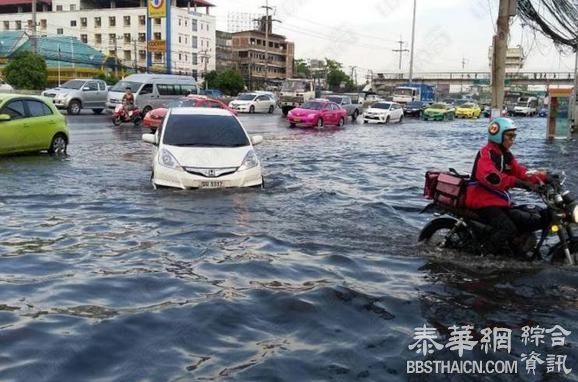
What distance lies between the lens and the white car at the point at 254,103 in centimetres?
4672

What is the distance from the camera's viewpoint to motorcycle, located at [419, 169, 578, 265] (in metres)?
6.28

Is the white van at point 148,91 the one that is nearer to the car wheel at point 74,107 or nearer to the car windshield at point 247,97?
the car wheel at point 74,107

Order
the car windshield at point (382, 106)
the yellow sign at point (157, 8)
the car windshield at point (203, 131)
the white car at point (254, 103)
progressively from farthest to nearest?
the yellow sign at point (157, 8) < the white car at point (254, 103) < the car windshield at point (382, 106) < the car windshield at point (203, 131)

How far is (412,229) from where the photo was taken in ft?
29.5

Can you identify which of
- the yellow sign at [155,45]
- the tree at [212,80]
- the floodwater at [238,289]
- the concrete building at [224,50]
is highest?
the concrete building at [224,50]

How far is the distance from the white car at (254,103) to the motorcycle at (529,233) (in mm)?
39477

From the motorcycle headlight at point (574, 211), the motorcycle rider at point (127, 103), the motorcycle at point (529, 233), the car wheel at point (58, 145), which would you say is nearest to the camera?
the motorcycle headlight at point (574, 211)

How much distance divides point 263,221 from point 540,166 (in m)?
11.6

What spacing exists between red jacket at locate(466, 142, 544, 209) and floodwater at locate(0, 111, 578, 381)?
2.26 ft

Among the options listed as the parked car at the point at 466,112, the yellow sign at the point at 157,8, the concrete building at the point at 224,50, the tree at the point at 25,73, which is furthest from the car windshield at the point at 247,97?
the concrete building at the point at 224,50

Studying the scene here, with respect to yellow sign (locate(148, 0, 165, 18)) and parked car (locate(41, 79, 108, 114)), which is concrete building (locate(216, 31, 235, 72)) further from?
parked car (locate(41, 79, 108, 114))

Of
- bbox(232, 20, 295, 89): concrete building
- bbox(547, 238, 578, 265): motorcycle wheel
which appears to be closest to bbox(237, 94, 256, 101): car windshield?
bbox(547, 238, 578, 265): motorcycle wheel

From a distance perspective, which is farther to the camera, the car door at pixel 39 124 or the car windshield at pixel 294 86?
the car windshield at pixel 294 86

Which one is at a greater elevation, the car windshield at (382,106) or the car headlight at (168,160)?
the car windshield at (382,106)
